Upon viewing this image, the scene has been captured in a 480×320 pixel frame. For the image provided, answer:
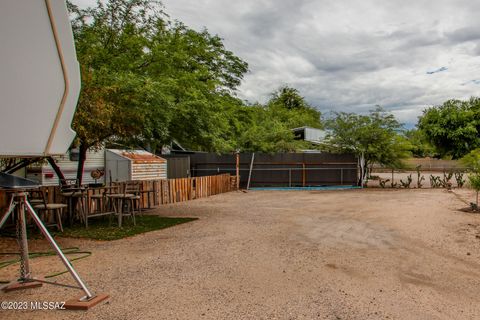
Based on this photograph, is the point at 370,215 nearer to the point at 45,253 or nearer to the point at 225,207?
the point at 225,207

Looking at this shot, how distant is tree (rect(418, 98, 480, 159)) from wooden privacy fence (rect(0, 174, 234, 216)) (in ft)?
84.5

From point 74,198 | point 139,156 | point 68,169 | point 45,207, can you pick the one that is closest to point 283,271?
point 45,207

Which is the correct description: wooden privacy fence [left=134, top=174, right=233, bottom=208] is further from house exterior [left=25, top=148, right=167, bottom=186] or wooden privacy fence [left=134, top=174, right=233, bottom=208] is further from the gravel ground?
the gravel ground

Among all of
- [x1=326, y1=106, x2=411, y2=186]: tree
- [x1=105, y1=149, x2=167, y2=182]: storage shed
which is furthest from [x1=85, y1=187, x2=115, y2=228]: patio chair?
[x1=326, y1=106, x2=411, y2=186]: tree

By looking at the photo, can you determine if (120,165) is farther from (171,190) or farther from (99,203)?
(99,203)

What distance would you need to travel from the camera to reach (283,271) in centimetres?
545

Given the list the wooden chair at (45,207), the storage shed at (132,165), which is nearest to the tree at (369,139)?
the storage shed at (132,165)

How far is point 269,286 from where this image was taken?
4.82 m

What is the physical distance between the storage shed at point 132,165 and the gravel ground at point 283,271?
7.44m

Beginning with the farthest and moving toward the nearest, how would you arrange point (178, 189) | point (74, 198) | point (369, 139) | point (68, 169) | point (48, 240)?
point (369, 139), point (68, 169), point (178, 189), point (74, 198), point (48, 240)

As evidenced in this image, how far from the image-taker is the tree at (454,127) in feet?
112

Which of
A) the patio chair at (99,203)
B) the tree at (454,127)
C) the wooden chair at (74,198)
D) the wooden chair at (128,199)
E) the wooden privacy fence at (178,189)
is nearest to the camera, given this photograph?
the wooden chair at (74,198)

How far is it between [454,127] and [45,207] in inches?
1424

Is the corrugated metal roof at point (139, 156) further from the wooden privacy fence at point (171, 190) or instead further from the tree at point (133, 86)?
the tree at point (133, 86)
